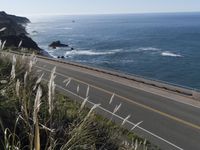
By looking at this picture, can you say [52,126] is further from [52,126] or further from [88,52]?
[88,52]

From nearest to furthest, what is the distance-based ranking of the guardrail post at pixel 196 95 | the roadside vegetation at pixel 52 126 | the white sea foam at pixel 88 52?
the roadside vegetation at pixel 52 126, the guardrail post at pixel 196 95, the white sea foam at pixel 88 52

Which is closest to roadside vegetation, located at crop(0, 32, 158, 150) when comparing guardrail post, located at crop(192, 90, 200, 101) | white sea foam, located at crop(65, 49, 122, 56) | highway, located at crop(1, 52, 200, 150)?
highway, located at crop(1, 52, 200, 150)

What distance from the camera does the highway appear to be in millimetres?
16844

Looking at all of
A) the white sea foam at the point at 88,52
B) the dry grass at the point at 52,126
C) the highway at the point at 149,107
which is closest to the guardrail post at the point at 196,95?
the highway at the point at 149,107

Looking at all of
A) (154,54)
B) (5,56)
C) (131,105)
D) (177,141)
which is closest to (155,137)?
(177,141)

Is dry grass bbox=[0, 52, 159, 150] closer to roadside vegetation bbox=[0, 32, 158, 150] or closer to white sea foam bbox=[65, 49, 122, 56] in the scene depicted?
roadside vegetation bbox=[0, 32, 158, 150]

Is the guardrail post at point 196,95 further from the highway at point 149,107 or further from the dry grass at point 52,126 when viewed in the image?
the dry grass at point 52,126

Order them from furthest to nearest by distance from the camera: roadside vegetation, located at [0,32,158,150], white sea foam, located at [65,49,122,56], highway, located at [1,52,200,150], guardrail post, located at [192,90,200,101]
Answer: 1. white sea foam, located at [65,49,122,56]
2. guardrail post, located at [192,90,200,101]
3. highway, located at [1,52,200,150]
4. roadside vegetation, located at [0,32,158,150]

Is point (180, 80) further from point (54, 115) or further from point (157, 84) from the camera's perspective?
point (54, 115)

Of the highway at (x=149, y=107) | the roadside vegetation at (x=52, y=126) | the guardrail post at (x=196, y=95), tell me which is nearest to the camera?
the roadside vegetation at (x=52, y=126)

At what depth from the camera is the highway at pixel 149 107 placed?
663 inches

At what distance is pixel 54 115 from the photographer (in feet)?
20.2

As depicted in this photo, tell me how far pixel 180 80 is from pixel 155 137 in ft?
132

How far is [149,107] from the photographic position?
2255cm
